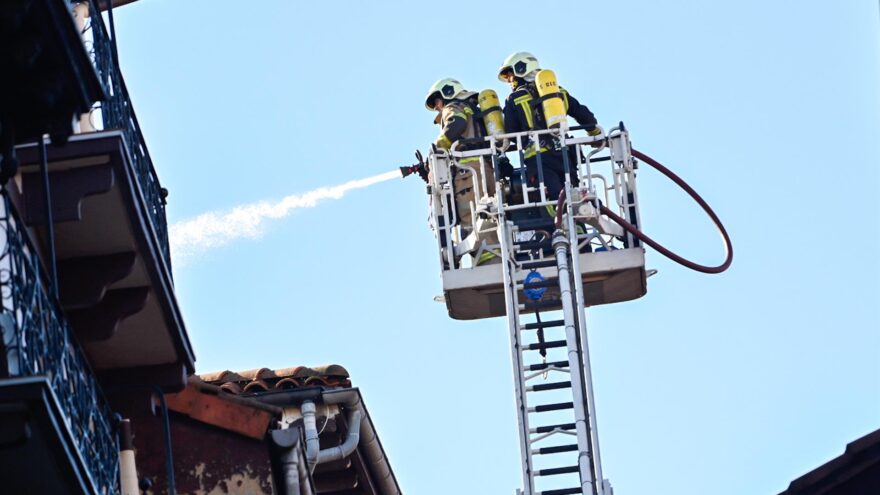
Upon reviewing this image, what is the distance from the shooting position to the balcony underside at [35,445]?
13055mm

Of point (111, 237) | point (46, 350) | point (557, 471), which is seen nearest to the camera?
point (46, 350)

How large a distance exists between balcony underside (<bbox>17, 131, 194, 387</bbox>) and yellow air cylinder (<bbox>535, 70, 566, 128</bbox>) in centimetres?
973

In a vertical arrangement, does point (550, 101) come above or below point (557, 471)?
above

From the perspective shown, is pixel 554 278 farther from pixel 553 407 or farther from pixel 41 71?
pixel 41 71

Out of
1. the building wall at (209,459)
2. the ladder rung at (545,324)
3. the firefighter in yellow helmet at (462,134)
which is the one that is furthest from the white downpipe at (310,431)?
the firefighter in yellow helmet at (462,134)

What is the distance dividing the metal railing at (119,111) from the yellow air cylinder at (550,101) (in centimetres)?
974

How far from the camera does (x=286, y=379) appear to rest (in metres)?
20.6

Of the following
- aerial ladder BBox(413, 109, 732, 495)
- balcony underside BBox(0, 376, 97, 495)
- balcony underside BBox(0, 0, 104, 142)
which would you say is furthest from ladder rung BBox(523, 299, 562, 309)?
balcony underside BBox(0, 0, 104, 142)

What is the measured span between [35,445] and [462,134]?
1333cm

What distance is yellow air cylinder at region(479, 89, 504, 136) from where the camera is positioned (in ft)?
87.7

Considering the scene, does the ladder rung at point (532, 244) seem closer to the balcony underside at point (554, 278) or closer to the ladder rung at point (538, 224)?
the ladder rung at point (538, 224)

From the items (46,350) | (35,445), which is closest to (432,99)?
(46,350)

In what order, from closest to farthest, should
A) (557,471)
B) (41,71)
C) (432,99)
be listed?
(41,71), (557,471), (432,99)

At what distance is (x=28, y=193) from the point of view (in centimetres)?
1559
